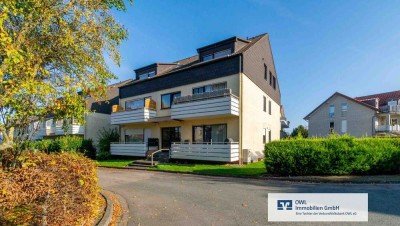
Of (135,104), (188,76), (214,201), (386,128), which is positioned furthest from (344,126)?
(214,201)

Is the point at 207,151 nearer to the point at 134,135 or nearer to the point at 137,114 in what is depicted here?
the point at 137,114

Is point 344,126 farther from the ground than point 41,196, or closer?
farther from the ground

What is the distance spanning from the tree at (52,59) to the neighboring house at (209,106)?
31.0 ft

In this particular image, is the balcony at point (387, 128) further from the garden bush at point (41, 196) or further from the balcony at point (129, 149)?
the garden bush at point (41, 196)

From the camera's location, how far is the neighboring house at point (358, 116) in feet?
119

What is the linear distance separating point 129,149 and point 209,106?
373 inches

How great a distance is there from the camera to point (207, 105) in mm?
15906

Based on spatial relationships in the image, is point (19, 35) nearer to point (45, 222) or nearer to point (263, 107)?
point (45, 222)

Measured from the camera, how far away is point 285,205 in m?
6.36

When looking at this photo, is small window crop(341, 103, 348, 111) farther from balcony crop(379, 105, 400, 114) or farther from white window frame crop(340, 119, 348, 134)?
balcony crop(379, 105, 400, 114)

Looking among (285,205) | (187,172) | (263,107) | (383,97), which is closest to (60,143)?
(187,172)

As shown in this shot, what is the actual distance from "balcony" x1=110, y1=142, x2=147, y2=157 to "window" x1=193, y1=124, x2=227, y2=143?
196 inches

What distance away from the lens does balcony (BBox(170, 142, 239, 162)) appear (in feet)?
49.0

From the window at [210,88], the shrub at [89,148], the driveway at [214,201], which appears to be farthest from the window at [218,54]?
the shrub at [89,148]
